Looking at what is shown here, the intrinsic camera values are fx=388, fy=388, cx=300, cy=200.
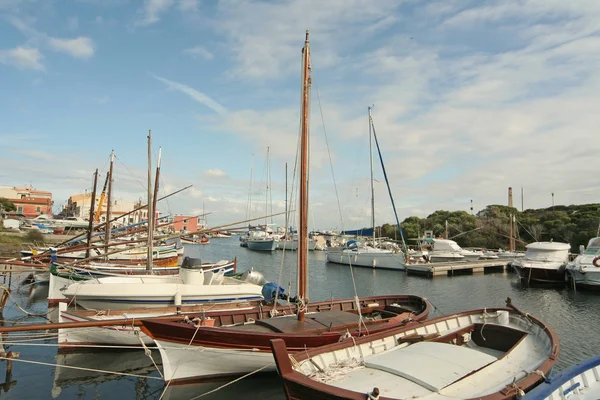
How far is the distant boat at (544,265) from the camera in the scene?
117ft

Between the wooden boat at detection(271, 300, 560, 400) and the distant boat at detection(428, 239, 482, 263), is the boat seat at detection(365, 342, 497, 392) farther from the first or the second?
the distant boat at detection(428, 239, 482, 263)

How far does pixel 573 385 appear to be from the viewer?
8859mm

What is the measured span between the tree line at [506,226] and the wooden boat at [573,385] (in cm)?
5881

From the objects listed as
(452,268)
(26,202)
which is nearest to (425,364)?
(452,268)

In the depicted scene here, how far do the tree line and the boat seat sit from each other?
60.3 metres

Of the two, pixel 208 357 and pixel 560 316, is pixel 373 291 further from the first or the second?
pixel 208 357

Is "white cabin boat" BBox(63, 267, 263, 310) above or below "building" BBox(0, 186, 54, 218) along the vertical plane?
below

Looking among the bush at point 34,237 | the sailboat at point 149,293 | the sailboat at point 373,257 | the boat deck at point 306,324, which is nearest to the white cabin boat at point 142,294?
the sailboat at point 149,293

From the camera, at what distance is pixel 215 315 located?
46.1 feet

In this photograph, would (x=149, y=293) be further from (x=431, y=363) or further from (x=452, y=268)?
(x=452, y=268)

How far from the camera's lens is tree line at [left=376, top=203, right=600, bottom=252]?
61.4 meters

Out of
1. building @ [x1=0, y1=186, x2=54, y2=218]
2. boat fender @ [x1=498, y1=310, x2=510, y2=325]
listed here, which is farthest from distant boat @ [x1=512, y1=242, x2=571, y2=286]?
building @ [x1=0, y1=186, x2=54, y2=218]

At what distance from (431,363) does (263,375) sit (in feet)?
20.8

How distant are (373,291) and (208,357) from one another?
80.2 ft
